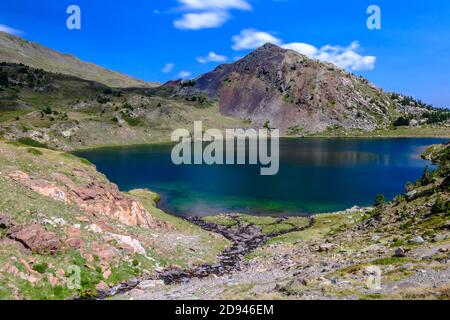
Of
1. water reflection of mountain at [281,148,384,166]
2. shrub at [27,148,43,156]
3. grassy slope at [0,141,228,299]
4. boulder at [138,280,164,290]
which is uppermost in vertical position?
shrub at [27,148,43,156]

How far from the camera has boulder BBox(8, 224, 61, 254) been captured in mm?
40219

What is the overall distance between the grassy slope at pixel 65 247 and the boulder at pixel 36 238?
629 mm

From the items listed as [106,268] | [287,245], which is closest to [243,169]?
[287,245]

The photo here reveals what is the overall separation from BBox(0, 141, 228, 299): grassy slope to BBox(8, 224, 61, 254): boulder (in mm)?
629

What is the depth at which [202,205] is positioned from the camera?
100062 millimetres

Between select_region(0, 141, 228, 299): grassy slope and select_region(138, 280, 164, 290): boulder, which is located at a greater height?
select_region(0, 141, 228, 299): grassy slope

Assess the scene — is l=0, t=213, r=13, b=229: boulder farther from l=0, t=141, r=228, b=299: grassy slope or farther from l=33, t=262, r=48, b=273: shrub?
l=33, t=262, r=48, b=273: shrub

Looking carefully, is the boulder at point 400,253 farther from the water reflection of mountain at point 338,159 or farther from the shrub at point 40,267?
the water reflection of mountain at point 338,159

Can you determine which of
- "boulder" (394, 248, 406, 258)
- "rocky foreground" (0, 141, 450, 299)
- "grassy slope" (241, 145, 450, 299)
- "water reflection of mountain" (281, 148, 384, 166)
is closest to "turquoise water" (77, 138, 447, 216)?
"water reflection of mountain" (281, 148, 384, 166)

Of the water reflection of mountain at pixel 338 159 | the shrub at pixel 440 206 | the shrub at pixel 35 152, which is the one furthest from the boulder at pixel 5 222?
the water reflection of mountain at pixel 338 159

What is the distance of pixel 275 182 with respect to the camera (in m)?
126

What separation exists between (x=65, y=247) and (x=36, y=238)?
2.91 meters

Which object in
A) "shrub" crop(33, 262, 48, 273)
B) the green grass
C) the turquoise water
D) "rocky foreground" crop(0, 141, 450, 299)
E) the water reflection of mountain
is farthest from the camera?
the water reflection of mountain
